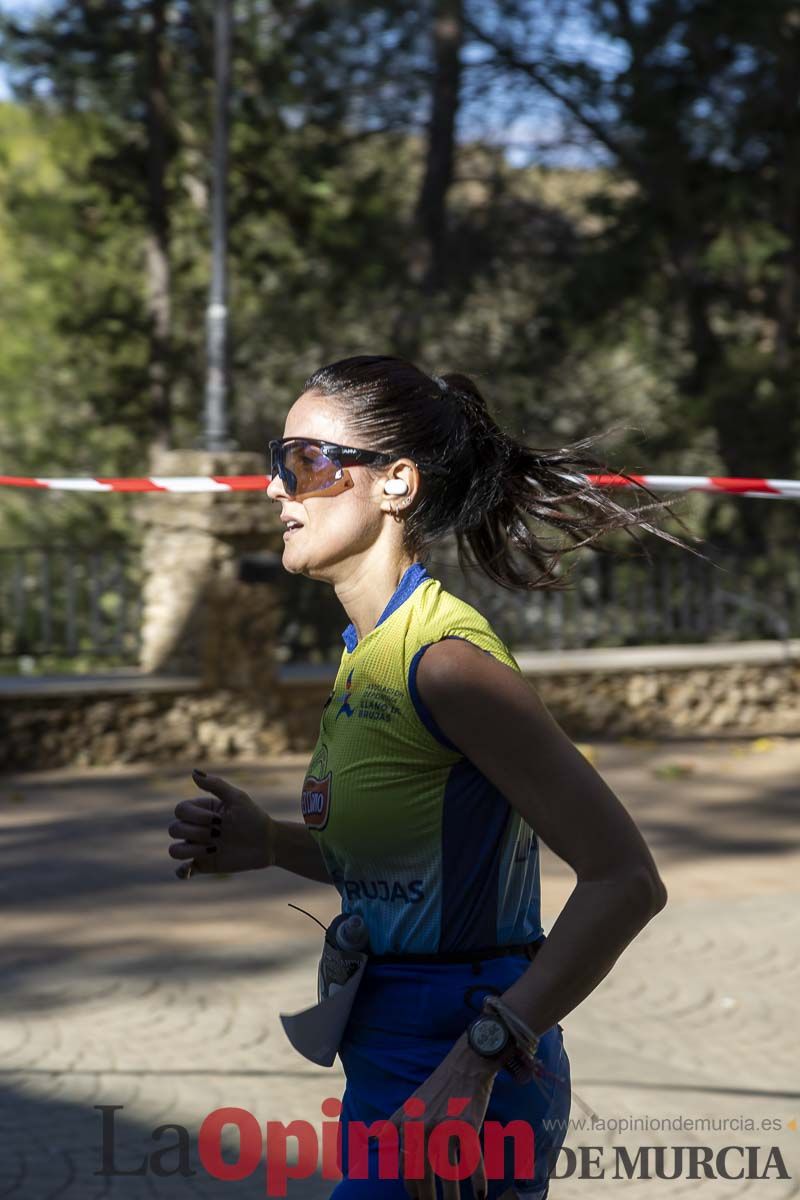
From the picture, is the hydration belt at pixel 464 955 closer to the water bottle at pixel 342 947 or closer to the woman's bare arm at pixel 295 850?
the water bottle at pixel 342 947

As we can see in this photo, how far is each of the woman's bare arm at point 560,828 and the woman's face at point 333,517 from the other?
0.33 m

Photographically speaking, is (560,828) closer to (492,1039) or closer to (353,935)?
(492,1039)

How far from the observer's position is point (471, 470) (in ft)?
7.84

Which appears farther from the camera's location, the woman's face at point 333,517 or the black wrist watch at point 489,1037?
the woman's face at point 333,517

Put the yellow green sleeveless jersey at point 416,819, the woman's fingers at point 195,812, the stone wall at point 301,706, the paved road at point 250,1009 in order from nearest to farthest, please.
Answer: the yellow green sleeveless jersey at point 416,819 < the woman's fingers at point 195,812 < the paved road at point 250,1009 < the stone wall at point 301,706

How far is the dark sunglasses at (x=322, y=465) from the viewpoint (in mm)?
2289

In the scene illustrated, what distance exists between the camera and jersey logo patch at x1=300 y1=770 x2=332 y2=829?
7.29ft

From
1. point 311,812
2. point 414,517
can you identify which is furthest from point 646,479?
point 311,812

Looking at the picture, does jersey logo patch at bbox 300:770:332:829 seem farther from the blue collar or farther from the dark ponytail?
the dark ponytail

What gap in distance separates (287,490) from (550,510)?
420mm

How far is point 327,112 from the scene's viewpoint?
20344mm

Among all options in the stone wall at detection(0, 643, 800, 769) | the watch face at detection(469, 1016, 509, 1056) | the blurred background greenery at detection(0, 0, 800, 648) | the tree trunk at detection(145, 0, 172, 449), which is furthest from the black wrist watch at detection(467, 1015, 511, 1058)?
the tree trunk at detection(145, 0, 172, 449)

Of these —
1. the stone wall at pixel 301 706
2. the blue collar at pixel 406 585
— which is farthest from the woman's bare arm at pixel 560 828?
the stone wall at pixel 301 706

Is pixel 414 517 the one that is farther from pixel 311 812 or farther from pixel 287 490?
pixel 311 812
